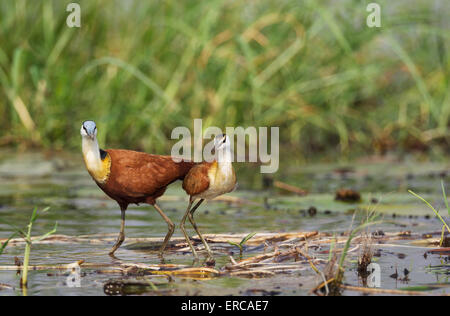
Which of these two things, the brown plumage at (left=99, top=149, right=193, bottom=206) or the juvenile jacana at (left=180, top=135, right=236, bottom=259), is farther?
the brown plumage at (left=99, top=149, right=193, bottom=206)

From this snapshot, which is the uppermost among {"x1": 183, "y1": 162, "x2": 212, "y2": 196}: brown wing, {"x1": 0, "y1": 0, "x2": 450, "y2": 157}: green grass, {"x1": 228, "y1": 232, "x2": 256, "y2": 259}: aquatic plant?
{"x1": 0, "y1": 0, "x2": 450, "y2": 157}: green grass

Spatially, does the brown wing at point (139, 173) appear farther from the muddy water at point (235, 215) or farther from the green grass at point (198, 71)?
the green grass at point (198, 71)

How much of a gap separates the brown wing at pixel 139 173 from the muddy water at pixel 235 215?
45 centimetres

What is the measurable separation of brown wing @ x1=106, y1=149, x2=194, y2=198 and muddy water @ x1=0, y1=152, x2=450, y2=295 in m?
0.45

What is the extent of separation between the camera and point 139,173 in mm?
5316

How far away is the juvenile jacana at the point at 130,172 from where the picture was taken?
5.17m

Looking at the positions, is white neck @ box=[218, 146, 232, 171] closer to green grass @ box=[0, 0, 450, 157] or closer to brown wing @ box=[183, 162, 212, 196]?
brown wing @ box=[183, 162, 212, 196]

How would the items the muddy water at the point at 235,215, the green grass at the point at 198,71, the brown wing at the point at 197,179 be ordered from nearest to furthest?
the muddy water at the point at 235,215
the brown wing at the point at 197,179
the green grass at the point at 198,71

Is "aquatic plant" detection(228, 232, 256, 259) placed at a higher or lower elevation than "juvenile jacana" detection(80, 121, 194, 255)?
lower

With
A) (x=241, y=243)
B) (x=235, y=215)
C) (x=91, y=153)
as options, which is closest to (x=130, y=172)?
(x=91, y=153)

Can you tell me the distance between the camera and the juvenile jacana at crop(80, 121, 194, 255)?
517cm

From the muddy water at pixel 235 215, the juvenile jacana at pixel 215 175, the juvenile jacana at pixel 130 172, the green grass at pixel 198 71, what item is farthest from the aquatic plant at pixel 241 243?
the green grass at pixel 198 71

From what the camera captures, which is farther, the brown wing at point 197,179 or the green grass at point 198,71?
the green grass at point 198,71

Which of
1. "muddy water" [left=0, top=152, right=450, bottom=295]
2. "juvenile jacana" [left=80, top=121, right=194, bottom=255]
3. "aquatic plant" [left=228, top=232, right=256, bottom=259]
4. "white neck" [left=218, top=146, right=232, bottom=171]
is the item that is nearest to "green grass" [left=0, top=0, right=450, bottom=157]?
"muddy water" [left=0, top=152, right=450, bottom=295]
